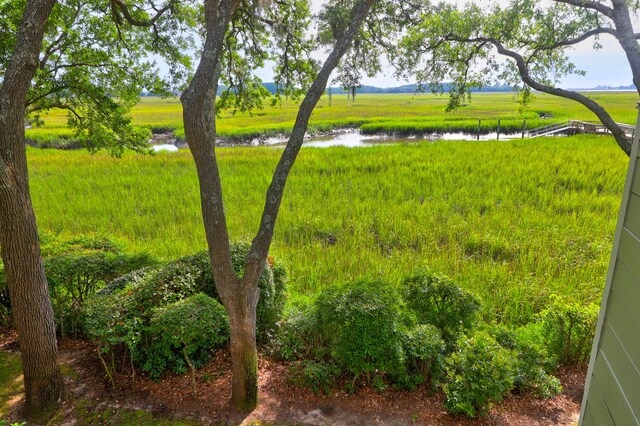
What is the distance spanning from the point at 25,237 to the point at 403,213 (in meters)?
7.65

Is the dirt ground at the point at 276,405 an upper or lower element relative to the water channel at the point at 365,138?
lower

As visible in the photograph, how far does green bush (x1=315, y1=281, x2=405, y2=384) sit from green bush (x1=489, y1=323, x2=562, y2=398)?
1.16 m

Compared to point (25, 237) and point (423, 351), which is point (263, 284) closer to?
point (423, 351)

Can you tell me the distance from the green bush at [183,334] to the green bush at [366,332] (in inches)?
46.0

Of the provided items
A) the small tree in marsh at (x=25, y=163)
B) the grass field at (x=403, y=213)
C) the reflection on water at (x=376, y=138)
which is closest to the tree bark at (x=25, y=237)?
the small tree in marsh at (x=25, y=163)

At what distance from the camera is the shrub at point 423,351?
364 cm

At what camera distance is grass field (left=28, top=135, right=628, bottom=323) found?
639 cm

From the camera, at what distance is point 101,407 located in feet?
11.7

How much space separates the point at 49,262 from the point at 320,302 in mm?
3573

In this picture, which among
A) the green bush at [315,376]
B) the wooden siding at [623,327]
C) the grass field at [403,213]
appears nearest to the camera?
the wooden siding at [623,327]

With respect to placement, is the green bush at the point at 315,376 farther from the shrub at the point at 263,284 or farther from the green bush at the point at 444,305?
the green bush at the point at 444,305

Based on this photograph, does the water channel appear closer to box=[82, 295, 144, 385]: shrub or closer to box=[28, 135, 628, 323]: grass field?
box=[28, 135, 628, 323]: grass field

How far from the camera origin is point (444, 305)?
4113 millimetres

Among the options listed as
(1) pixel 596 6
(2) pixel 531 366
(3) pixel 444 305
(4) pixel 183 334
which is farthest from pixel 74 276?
(1) pixel 596 6
